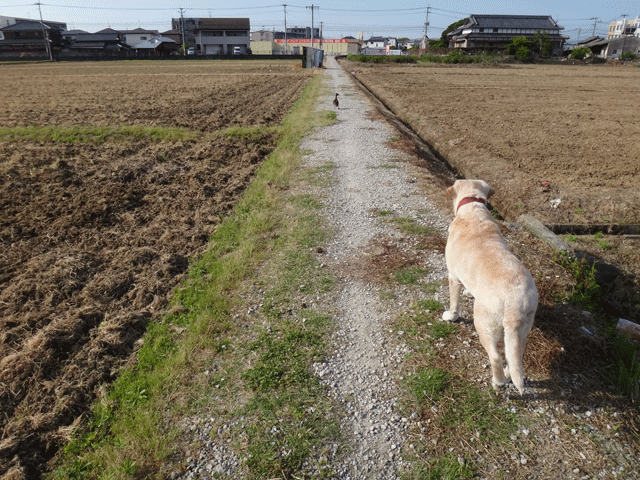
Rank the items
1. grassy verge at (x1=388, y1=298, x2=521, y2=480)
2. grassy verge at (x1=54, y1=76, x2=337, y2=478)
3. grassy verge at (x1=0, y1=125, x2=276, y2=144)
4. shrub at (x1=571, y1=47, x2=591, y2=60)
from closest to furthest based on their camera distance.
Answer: grassy verge at (x1=388, y1=298, x2=521, y2=480)
grassy verge at (x1=54, y1=76, x2=337, y2=478)
grassy verge at (x1=0, y1=125, x2=276, y2=144)
shrub at (x1=571, y1=47, x2=591, y2=60)

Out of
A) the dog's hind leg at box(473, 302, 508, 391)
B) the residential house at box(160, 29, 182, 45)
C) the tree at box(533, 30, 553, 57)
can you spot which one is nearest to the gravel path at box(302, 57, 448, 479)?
the dog's hind leg at box(473, 302, 508, 391)

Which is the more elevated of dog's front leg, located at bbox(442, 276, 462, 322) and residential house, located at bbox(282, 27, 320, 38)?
residential house, located at bbox(282, 27, 320, 38)

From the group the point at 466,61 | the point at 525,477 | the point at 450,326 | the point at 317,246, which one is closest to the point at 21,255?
the point at 317,246

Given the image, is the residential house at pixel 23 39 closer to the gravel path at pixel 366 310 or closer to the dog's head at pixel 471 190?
the gravel path at pixel 366 310

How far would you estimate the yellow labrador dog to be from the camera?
3.24 m

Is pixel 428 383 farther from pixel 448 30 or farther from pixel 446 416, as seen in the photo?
pixel 448 30

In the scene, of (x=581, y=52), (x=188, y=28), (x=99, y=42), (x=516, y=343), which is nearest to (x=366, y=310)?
(x=516, y=343)

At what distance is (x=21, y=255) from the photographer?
6238mm

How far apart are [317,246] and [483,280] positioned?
10.6ft

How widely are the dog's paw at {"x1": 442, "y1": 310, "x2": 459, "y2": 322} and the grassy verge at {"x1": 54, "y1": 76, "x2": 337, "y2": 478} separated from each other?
1441 millimetres

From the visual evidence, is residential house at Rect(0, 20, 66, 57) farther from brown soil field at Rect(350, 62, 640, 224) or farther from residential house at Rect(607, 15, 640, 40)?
residential house at Rect(607, 15, 640, 40)

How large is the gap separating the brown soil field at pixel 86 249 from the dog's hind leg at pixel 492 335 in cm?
373

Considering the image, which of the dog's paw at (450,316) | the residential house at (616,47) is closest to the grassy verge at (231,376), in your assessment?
the dog's paw at (450,316)

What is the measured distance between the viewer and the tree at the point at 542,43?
6625cm
